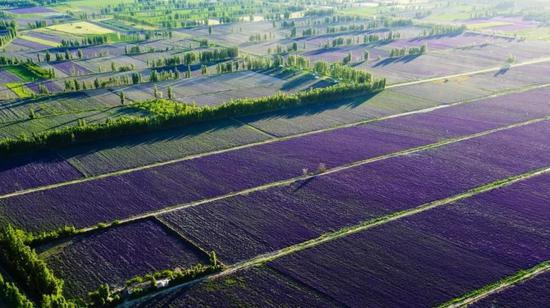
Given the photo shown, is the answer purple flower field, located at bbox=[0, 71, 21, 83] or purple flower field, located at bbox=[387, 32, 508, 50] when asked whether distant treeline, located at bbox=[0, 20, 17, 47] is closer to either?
purple flower field, located at bbox=[0, 71, 21, 83]

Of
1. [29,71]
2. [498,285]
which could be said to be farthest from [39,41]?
[498,285]

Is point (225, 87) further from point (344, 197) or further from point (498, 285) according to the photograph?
point (498, 285)

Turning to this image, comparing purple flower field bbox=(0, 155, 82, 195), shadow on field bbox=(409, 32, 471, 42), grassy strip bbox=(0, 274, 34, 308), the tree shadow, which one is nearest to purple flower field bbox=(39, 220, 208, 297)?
grassy strip bbox=(0, 274, 34, 308)

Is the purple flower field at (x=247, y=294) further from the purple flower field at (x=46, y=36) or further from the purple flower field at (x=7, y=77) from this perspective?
the purple flower field at (x=46, y=36)

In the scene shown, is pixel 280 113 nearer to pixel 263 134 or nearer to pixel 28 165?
pixel 263 134

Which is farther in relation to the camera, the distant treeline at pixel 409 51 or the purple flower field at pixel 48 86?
the distant treeline at pixel 409 51

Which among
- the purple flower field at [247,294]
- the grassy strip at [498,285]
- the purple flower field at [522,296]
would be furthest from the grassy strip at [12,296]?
the purple flower field at [522,296]

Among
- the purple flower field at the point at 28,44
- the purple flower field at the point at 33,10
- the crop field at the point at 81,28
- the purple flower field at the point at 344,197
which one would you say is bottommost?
the purple flower field at the point at 344,197
